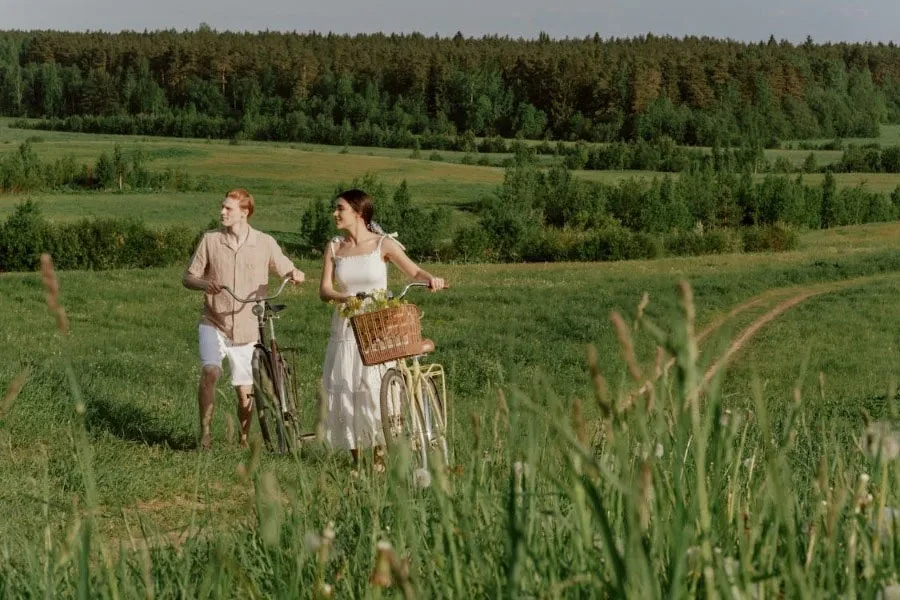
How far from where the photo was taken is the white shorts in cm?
921

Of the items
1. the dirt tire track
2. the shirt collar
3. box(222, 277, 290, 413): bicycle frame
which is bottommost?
the dirt tire track

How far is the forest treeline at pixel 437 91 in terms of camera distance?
142 meters

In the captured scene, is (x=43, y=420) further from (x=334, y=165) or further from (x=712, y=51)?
(x=712, y=51)

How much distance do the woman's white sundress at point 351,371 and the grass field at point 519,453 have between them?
31 centimetres

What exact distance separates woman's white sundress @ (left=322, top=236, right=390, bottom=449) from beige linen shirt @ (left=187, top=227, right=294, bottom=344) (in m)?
0.67

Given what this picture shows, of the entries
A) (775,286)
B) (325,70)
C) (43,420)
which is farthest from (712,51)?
(43,420)

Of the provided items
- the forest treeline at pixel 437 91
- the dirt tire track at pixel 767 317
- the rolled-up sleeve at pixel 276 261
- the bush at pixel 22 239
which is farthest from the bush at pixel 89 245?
the forest treeline at pixel 437 91

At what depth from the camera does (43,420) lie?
28.9 feet

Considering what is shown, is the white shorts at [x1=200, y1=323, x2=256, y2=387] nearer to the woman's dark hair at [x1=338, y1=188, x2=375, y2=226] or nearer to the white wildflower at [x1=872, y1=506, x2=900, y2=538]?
the woman's dark hair at [x1=338, y1=188, x2=375, y2=226]

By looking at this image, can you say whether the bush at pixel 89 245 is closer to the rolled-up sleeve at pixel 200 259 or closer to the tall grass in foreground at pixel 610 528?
the rolled-up sleeve at pixel 200 259

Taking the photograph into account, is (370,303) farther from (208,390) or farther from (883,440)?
(883,440)

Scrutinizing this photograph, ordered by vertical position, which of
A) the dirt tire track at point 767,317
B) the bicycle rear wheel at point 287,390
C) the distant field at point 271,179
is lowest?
the distant field at point 271,179

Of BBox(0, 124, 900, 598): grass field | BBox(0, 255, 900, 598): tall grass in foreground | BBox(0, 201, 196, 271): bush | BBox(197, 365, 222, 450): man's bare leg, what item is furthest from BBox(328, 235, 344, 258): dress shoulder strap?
BBox(0, 201, 196, 271): bush

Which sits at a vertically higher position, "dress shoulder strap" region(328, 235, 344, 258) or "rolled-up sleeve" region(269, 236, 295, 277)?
"dress shoulder strap" region(328, 235, 344, 258)
